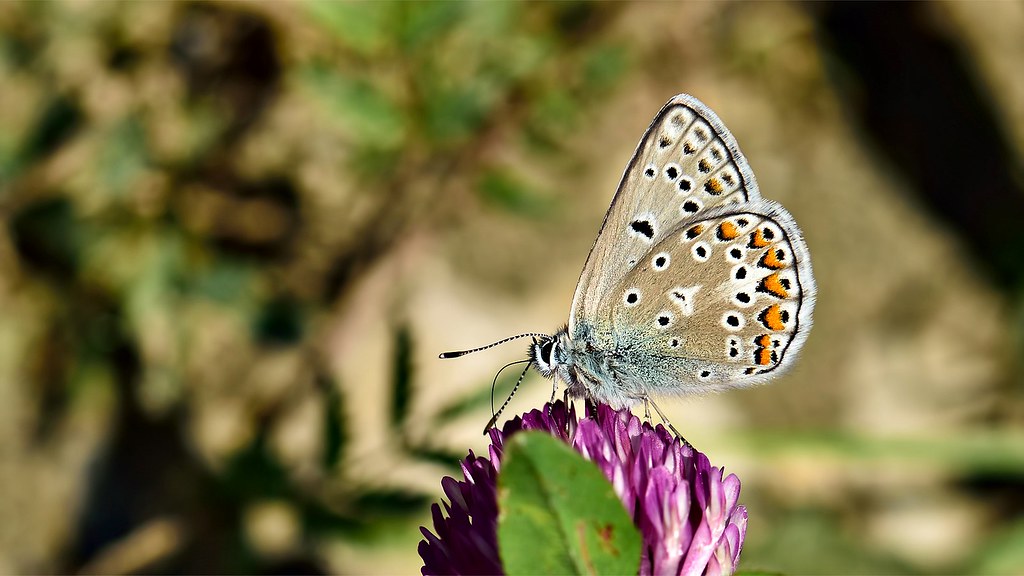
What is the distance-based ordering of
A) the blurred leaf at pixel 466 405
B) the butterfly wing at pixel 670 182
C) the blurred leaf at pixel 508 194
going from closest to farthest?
the butterfly wing at pixel 670 182 < the blurred leaf at pixel 466 405 < the blurred leaf at pixel 508 194

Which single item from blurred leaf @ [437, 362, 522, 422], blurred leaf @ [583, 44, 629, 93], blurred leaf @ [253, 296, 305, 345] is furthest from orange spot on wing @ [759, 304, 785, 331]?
blurred leaf @ [253, 296, 305, 345]

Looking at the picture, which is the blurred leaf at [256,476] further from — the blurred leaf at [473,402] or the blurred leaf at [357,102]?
the blurred leaf at [357,102]

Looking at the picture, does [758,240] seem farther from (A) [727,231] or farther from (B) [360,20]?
(B) [360,20]

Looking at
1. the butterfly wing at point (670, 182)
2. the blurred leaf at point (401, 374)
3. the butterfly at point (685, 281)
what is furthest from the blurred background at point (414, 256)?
the butterfly wing at point (670, 182)

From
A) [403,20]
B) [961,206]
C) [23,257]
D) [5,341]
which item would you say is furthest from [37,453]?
[961,206]

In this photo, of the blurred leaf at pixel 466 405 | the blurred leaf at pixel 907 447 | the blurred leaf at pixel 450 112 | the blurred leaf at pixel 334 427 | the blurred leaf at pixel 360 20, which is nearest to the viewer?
the blurred leaf at pixel 466 405

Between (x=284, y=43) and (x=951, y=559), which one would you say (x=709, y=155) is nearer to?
(x=284, y=43)

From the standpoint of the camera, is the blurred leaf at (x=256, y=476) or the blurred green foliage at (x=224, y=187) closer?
the blurred leaf at (x=256, y=476)

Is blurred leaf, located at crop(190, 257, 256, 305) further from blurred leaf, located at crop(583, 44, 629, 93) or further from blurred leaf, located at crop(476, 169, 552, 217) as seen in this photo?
blurred leaf, located at crop(583, 44, 629, 93)
